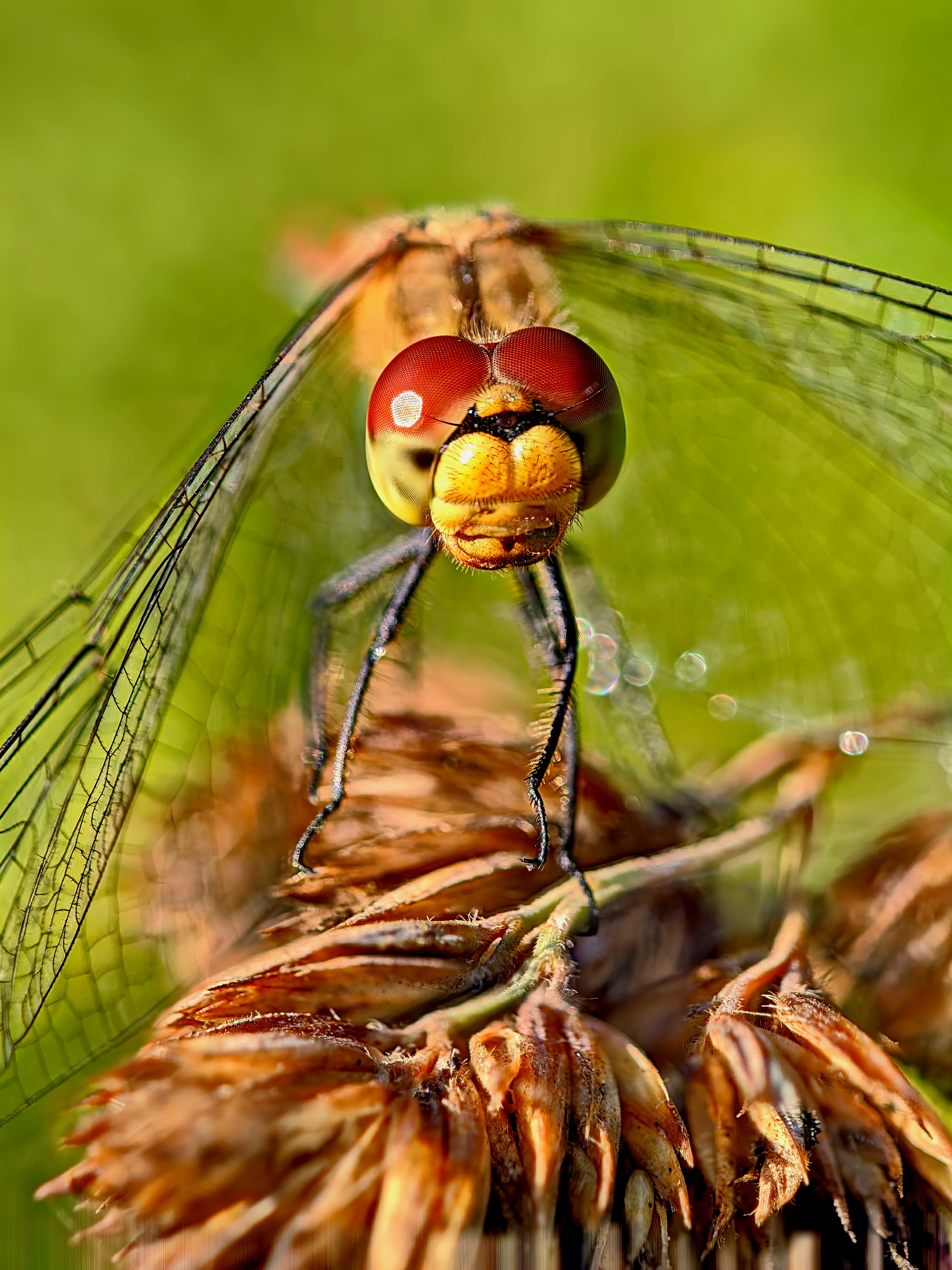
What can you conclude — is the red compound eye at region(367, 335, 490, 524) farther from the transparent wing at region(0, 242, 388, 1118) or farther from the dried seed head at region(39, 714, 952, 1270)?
the dried seed head at region(39, 714, 952, 1270)

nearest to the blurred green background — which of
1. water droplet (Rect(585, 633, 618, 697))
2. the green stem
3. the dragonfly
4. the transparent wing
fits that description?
the dragonfly

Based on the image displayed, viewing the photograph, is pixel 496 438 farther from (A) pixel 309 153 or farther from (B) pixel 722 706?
(A) pixel 309 153

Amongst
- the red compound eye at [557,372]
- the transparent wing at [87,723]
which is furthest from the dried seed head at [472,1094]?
the red compound eye at [557,372]

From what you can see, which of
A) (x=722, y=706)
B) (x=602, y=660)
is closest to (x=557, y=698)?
(x=602, y=660)

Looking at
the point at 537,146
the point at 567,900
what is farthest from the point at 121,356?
the point at 567,900

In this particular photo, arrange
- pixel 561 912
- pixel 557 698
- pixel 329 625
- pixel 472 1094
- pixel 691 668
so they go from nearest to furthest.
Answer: pixel 472 1094 < pixel 561 912 < pixel 557 698 < pixel 329 625 < pixel 691 668

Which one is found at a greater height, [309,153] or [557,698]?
[309,153]

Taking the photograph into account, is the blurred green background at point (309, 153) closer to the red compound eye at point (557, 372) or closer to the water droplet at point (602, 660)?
the water droplet at point (602, 660)
